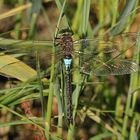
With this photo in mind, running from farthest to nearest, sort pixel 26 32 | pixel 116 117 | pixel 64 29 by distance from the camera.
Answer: pixel 26 32
pixel 116 117
pixel 64 29

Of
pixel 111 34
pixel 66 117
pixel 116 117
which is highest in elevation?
pixel 111 34

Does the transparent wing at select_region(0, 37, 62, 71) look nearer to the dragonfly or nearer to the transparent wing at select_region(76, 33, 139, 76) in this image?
the dragonfly

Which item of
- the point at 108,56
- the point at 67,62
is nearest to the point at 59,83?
the point at 67,62

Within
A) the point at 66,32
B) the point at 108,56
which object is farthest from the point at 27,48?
the point at 108,56

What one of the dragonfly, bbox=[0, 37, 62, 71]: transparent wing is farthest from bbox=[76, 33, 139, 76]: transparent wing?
bbox=[0, 37, 62, 71]: transparent wing

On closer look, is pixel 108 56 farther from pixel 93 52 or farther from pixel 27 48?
pixel 27 48

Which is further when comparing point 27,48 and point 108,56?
point 108,56

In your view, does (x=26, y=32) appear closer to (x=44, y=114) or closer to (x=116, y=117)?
(x=116, y=117)

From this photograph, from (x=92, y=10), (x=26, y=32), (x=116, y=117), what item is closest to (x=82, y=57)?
(x=116, y=117)

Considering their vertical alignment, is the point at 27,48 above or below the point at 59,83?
above
